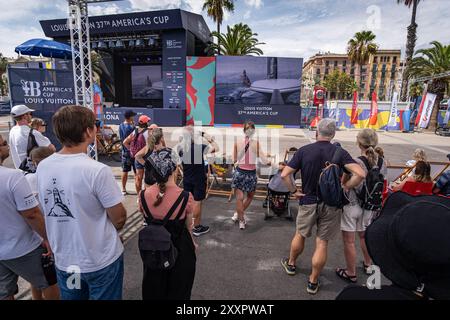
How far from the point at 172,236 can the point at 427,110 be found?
90.1ft

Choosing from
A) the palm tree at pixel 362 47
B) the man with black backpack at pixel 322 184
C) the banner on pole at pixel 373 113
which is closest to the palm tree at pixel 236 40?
the banner on pole at pixel 373 113

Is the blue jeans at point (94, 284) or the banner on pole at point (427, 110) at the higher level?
the banner on pole at point (427, 110)

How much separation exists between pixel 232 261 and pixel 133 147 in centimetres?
317

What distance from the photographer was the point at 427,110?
72.2ft

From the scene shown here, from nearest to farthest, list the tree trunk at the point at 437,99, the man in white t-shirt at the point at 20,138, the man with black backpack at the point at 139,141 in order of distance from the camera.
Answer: the man in white t-shirt at the point at 20,138
the man with black backpack at the point at 139,141
the tree trunk at the point at 437,99

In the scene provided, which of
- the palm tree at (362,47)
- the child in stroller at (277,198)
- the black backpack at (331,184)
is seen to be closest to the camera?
the black backpack at (331,184)

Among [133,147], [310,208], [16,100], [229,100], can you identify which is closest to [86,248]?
[310,208]

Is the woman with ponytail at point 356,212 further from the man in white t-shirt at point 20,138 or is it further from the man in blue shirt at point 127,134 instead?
the man in blue shirt at point 127,134

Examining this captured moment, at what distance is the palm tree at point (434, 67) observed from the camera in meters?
25.1

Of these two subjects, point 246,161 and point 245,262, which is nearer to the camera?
point 245,262

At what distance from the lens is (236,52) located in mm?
25609

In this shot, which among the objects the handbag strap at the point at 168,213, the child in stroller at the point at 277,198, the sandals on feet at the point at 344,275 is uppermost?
the handbag strap at the point at 168,213

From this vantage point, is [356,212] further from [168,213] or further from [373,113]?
[373,113]

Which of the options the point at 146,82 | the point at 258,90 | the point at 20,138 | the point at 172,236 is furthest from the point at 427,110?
the point at 20,138
